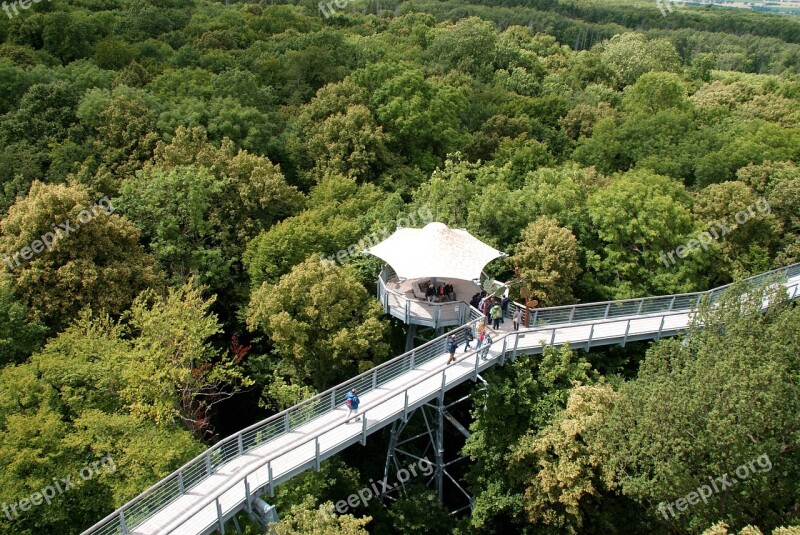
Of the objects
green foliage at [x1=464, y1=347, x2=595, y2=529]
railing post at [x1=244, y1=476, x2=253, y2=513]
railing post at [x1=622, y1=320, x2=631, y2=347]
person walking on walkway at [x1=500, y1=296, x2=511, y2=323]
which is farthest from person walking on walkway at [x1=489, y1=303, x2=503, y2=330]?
railing post at [x1=244, y1=476, x2=253, y2=513]

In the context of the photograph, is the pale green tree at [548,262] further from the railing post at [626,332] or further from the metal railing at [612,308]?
the railing post at [626,332]

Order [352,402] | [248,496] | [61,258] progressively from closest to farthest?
[248,496], [352,402], [61,258]

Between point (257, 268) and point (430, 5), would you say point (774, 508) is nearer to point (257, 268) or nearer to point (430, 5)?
point (257, 268)

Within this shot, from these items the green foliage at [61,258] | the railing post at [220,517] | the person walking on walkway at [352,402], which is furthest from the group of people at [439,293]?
the green foliage at [61,258]

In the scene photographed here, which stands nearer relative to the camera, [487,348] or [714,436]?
[714,436]

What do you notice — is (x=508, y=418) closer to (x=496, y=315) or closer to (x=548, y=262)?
(x=496, y=315)

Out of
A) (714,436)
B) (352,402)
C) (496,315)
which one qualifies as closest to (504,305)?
(496,315)

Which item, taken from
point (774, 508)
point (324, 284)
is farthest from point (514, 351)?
point (774, 508)

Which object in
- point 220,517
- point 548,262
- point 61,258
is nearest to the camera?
point 220,517
